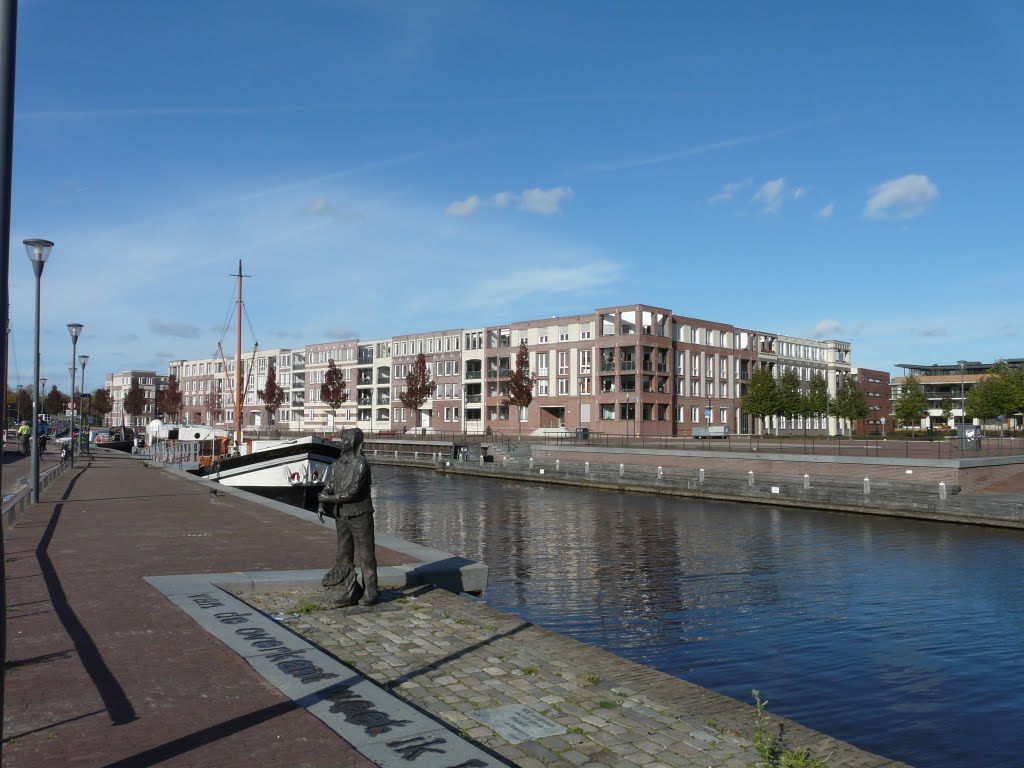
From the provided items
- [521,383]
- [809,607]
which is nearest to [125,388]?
[521,383]

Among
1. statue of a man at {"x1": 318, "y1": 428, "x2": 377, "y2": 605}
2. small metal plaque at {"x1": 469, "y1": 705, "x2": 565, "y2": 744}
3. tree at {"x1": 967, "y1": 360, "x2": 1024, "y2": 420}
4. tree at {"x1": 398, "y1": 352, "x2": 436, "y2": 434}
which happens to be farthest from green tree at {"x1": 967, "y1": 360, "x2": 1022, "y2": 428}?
small metal plaque at {"x1": 469, "y1": 705, "x2": 565, "y2": 744}

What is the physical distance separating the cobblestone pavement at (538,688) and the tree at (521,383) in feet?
235

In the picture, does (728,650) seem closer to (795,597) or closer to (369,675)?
(795,597)

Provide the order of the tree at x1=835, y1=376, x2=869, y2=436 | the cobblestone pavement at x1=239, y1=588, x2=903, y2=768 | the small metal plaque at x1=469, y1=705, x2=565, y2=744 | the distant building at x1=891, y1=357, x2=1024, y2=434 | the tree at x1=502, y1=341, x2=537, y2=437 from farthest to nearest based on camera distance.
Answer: the distant building at x1=891, y1=357, x2=1024, y2=434
the tree at x1=835, y1=376, x2=869, y2=436
the tree at x1=502, y1=341, x2=537, y2=437
the small metal plaque at x1=469, y1=705, x2=565, y2=744
the cobblestone pavement at x1=239, y1=588, x2=903, y2=768

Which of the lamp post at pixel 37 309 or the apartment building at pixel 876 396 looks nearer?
the lamp post at pixel 37 309

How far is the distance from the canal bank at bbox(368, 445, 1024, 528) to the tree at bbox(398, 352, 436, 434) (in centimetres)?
3936

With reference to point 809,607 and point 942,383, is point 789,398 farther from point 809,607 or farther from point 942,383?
point 942,383

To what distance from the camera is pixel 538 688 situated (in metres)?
7.59

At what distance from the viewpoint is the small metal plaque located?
6.42 meters

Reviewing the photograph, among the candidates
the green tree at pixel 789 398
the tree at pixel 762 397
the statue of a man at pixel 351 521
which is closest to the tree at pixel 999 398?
the green tree at pixel 789 398

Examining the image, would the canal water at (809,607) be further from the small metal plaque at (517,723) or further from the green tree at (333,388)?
the green tree at (333,388)

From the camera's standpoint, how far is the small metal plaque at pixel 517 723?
6.42 m

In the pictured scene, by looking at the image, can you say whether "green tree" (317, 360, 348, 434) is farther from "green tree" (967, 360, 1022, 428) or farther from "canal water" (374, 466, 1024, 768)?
"canal water" (374, 466, 1024, 768)

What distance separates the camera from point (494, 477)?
57.4 meters
